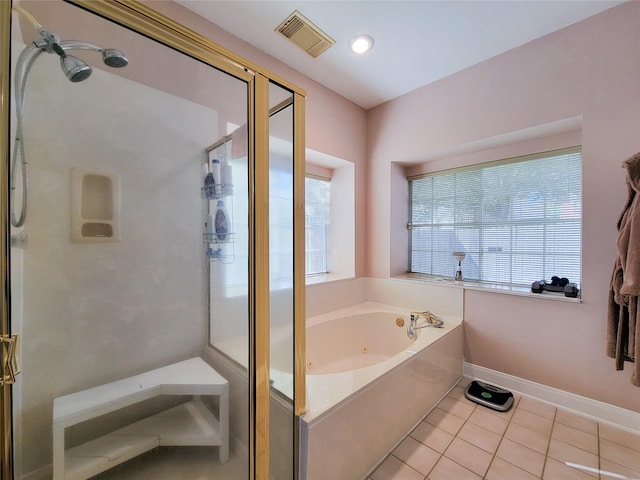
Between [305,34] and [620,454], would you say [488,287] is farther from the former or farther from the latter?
[305,34]

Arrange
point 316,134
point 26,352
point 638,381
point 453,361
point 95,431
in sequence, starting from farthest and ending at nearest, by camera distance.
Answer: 1. point 316,134
2. point 453,361
3. point 638,381
4. point 95,431
5. point 26,352

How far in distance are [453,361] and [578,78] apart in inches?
84.9

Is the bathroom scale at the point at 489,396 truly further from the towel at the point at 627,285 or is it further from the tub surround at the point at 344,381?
the towel at the point at 627,285

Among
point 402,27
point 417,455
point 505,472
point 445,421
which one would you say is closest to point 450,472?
point 417,455

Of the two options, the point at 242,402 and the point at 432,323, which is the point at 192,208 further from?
the point at 432,323

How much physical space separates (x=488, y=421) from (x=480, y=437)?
192 millimetres

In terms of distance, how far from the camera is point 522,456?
1.39m

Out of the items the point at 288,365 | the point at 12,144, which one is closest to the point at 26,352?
the point at 12,144

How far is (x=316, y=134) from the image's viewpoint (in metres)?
2.32

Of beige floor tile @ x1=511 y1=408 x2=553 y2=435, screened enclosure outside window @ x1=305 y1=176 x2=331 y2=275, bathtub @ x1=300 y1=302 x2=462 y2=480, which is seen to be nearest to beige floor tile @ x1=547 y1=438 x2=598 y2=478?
beige floor tile @ x1=511 y1=408 x2=553 y2=435

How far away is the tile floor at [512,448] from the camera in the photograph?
4.26ft

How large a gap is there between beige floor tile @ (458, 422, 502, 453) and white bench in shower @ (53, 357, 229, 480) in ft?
4.48

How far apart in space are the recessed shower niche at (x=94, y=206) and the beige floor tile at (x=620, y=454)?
109 inches

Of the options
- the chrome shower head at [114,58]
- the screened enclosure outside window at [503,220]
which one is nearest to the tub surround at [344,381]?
the screened enclosure outside window at [503,220]
